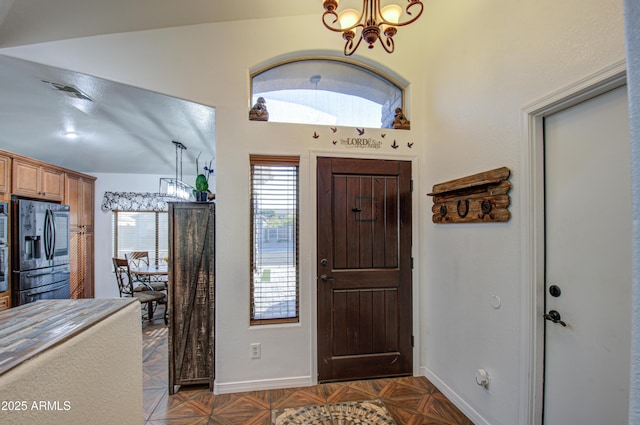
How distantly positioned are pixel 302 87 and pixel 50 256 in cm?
394

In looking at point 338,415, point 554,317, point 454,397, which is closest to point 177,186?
point 338,415

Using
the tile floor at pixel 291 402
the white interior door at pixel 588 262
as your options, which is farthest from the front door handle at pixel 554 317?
the tile floor at pixel 291 402

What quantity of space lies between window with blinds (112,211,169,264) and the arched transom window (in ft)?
12.9

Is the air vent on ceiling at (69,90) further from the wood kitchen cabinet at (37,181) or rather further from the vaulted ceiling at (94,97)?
the wood kitchen cabinet at (37,181)

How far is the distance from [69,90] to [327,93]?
2.37m

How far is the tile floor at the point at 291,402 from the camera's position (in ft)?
6.63

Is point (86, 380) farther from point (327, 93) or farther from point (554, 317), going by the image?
point (327, 93)

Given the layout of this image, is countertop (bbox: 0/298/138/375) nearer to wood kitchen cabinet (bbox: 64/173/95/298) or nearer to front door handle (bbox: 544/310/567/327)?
front door handle (bbox: 544/310/567/327)

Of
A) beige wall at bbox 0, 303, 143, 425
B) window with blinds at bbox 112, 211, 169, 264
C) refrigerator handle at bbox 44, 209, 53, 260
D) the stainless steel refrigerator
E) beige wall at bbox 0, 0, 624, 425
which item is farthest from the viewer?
window with blinds at bbox 112, 211, 169, 264

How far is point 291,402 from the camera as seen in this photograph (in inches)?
87.1

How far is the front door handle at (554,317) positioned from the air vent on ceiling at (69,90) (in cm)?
397

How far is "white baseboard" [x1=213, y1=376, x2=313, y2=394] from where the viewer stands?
2318mm

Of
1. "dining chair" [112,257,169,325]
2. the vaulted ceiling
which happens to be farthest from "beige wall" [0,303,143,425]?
"dining chair" [112,257,169,325]

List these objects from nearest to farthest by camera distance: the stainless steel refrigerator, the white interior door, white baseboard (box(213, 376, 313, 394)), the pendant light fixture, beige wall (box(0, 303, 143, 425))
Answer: beige wall (box(0, 303, 143, 425)) < the white interior door < white baseboard (box(213, 376, 313, 394)) < the stainless steel refrigerator < the pendant light fixture
